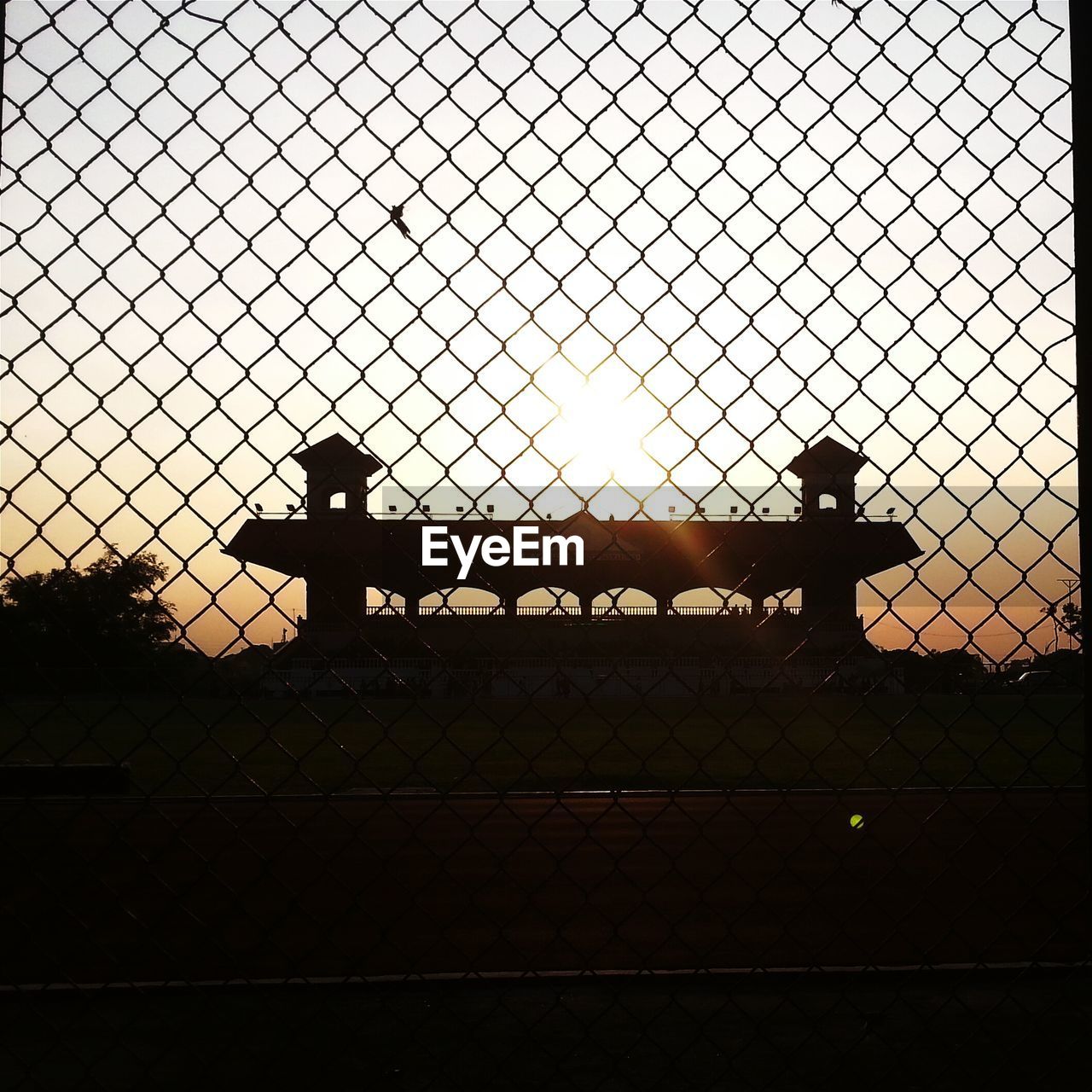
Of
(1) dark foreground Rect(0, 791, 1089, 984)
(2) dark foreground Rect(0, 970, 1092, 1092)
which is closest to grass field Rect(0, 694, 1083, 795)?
(1) dark foreground Rect(0, 791, 1089, 984)

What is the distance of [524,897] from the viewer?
20.2 feet

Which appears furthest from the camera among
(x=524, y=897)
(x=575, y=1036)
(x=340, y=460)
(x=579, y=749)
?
(x=579, y=749)

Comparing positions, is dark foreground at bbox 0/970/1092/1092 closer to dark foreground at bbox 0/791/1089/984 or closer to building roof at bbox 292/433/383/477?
dark foreground at bbox 0/791/1089/984

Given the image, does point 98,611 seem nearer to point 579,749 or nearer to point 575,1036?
point 575,1036

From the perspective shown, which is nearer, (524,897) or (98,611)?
(98,611)

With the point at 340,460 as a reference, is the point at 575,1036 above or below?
below

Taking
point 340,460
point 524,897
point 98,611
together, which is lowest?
point 524,897

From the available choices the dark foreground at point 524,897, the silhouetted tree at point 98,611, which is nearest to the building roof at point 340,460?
the silhouetted tree at point 98,611

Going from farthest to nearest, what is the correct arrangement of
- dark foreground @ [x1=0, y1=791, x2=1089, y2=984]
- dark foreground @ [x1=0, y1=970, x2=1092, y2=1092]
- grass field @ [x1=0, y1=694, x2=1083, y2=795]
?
grass field @ [x1=0, y1=694, x2=1083, y2=795], dark foreground @ [x1=0, y1=791, x2=1089, y2=984], dark foreground @ [x1=0, y1=970, x2=1092, y2=1092]

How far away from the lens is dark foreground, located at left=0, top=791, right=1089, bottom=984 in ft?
15.4

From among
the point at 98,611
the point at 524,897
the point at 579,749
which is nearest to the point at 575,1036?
the point at 98,611

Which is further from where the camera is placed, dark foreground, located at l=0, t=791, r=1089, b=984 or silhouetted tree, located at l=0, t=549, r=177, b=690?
dark foreground, located at l=0, t=791, r=1089, b=984

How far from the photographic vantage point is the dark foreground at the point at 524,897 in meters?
4.70

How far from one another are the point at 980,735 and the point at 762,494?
71.4 feet
